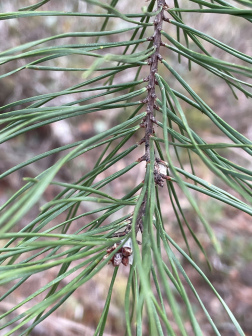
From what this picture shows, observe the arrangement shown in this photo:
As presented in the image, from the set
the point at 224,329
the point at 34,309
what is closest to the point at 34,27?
the point at 224,329

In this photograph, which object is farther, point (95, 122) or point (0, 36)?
point (95, 122)

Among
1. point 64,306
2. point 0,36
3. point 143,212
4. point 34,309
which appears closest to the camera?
point 34,309

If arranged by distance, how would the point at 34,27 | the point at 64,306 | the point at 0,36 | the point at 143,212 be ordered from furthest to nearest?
the point at 34,27, the point at 0,36, the point at 64,306, the point at 143,212

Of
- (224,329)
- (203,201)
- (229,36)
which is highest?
(229,36)

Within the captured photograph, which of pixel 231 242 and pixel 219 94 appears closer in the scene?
pixel 231 242

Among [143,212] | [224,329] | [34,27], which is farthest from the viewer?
[34,27]

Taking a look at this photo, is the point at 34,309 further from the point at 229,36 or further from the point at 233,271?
the point at 229,36

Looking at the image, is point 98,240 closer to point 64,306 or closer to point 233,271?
point 64,306

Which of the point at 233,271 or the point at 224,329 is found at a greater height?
the point at 233,271

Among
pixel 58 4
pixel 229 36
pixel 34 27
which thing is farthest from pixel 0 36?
pixel 229 36

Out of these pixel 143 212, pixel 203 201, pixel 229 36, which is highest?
pixel 229 36
